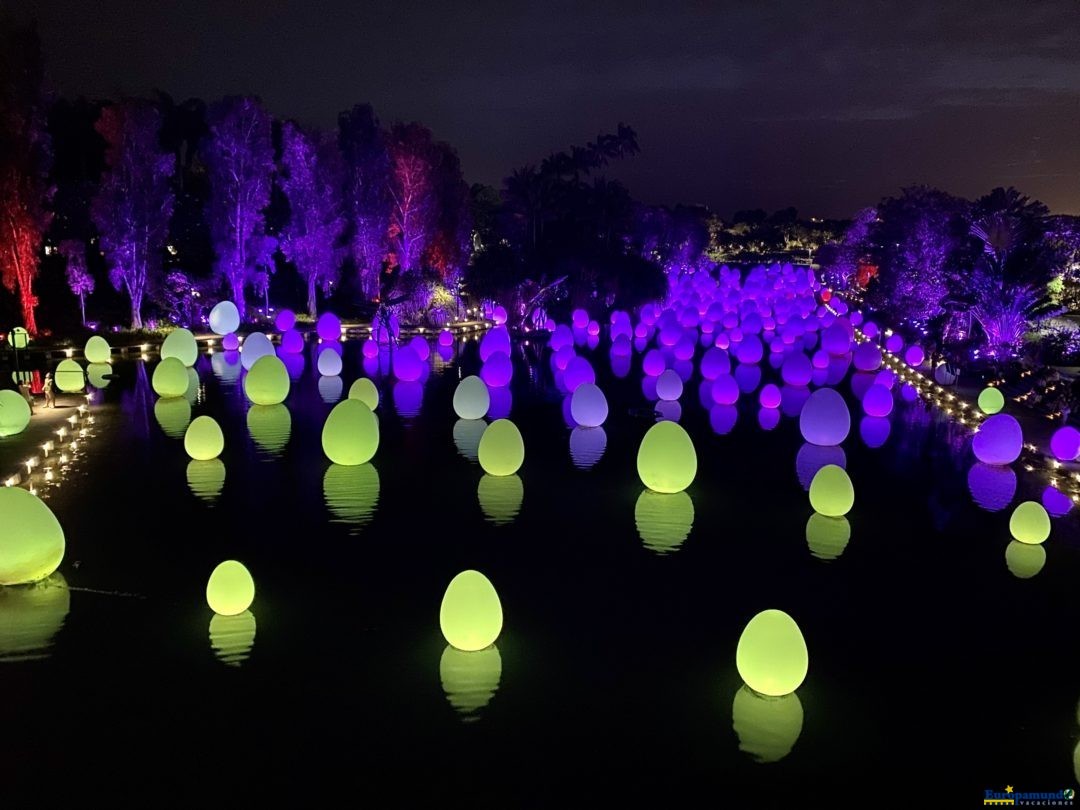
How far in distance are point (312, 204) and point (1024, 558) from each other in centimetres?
3675

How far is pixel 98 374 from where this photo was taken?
83.7 feet

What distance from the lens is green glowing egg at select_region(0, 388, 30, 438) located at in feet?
52.4

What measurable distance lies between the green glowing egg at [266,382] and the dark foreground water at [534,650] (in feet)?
19.0

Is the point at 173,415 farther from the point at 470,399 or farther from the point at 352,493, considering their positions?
the point at 352,493

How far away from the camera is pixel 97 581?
9703mm

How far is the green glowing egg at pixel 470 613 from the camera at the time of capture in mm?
7984

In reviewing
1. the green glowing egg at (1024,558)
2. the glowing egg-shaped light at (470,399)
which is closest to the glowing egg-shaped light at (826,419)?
the green glowing egg at (1024,558)

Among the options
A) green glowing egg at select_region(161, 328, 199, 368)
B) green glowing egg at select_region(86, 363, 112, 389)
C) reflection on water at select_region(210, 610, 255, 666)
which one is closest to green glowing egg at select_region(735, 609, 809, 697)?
reflection on water at select_region(210, 610, 255, 666)

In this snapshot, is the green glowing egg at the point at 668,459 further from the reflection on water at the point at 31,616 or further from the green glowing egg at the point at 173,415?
the green glowing egg at the point at 173,415

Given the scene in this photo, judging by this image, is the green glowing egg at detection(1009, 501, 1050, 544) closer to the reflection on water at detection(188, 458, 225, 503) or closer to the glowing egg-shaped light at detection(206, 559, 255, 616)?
the glowing egg-shaped light at detection(206, 559, 255, 616)

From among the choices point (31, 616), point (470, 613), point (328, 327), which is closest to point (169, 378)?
point (31, 616)

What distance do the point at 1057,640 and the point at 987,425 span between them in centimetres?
812

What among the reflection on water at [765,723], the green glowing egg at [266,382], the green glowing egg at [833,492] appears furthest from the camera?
the green glowing egg at [266,382]

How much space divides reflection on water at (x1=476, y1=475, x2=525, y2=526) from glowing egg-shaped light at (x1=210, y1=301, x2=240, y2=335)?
24635mm
